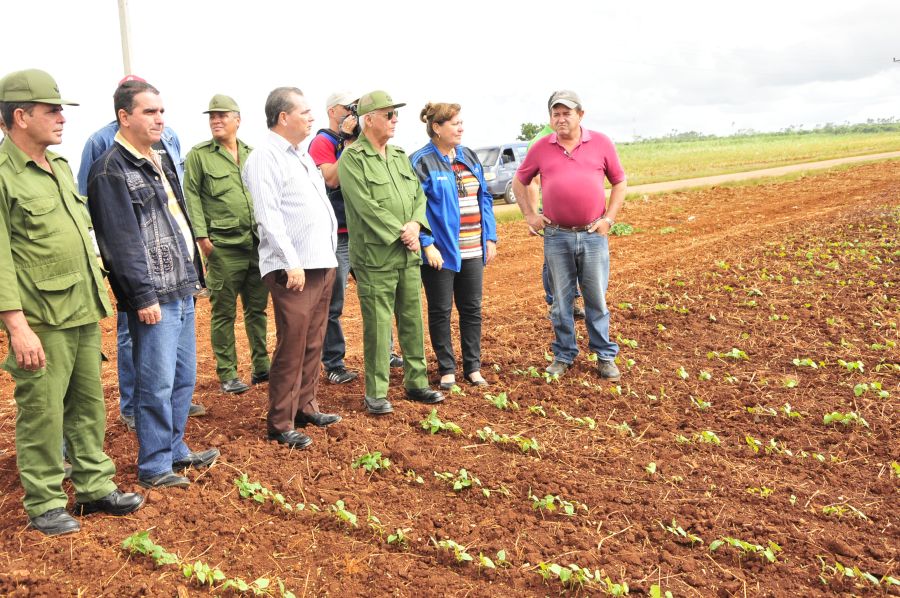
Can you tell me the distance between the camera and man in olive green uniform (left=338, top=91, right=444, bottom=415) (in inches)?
206

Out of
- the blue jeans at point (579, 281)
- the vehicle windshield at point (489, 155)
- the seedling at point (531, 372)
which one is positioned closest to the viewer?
the blue jeans at point (579, 281)

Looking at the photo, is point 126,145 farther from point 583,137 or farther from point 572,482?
point 583,137

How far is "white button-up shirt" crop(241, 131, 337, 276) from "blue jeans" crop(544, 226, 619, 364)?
2096 mm

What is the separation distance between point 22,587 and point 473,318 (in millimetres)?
3527

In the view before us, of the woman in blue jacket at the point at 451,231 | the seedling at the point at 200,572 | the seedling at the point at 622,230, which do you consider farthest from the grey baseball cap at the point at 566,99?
the seedling at the point at 622,230

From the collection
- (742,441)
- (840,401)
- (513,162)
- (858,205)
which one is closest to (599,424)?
(742,441)

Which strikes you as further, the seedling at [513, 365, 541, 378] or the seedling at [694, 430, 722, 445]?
the seedling at [513, 365, 541, 378]

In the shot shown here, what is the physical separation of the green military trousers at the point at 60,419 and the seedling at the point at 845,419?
4.48 metres

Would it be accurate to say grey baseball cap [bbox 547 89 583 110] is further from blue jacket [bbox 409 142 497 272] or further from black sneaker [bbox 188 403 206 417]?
black sneaker [bbox 188 403 206 417]

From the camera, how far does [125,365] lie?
5234 millimetres

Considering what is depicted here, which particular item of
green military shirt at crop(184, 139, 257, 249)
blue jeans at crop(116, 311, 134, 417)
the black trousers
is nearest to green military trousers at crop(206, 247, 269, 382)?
green military shirt at crop(184, 139, 257, 249)

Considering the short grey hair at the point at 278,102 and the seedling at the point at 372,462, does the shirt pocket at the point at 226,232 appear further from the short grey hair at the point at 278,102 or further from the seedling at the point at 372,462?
the seedling at the point at 372,462

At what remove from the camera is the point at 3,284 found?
11.3 ft

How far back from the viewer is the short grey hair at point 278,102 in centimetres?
470
